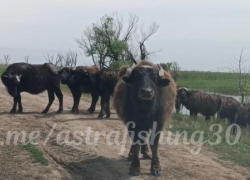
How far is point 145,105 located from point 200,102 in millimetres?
12163

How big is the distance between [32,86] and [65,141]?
519 centimetres

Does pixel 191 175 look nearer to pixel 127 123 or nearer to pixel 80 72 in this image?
pixel 127 123

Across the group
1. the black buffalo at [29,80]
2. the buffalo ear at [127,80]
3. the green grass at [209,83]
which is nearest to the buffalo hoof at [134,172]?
the buffalo ear at [127,80]

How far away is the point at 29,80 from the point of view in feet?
51.5

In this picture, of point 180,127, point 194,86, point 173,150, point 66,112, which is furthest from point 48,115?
point 194,86

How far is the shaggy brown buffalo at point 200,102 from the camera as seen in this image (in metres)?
20.2

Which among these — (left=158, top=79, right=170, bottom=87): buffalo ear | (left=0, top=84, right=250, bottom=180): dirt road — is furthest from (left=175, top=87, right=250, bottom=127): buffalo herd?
(left=158, top=79, right=170, bottom=87): buffalo ear

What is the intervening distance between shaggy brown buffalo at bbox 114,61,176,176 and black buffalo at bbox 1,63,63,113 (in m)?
7.10

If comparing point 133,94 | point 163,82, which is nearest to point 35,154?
point 133,94

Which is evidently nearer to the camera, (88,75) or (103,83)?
(103,83)

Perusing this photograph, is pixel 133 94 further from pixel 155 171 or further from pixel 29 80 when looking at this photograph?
pixel 29 80

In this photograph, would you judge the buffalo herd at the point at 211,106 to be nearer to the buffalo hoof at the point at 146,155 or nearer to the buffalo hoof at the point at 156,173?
the buffalo hoof at the point at 146,155

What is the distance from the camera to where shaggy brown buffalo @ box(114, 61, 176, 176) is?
8391mm

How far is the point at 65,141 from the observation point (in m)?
11.0
